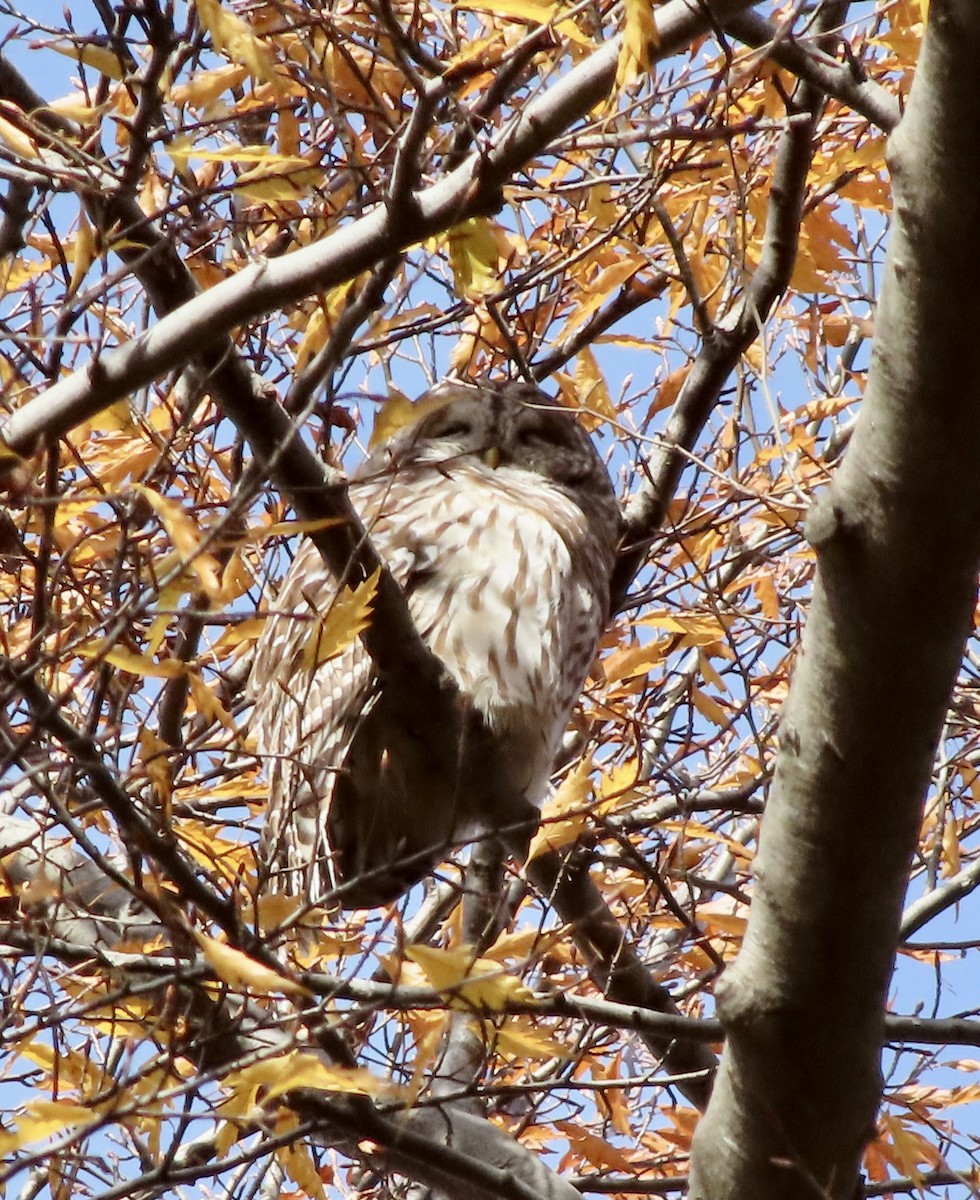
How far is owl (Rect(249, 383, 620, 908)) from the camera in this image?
12.7 ft

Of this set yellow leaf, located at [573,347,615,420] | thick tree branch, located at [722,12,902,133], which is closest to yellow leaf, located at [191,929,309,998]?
thick tree branch, located at [722,12,902,133]

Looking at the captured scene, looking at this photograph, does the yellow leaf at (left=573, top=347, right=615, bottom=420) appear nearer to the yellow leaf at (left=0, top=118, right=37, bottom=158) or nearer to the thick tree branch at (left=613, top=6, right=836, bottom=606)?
the thick tree branch at (left=613, top=6, right=836, bottom=606)

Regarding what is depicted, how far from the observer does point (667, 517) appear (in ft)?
16.3

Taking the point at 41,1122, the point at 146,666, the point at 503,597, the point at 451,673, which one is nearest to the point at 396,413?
the point at 146,666

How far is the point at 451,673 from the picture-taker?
12.0ft

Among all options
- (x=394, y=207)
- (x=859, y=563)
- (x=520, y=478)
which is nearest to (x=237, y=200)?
(x=520, y=478)

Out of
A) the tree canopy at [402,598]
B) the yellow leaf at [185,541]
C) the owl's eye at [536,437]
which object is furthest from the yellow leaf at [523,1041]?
the owl's eye at [536,437]

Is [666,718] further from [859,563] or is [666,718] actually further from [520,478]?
[859,563]

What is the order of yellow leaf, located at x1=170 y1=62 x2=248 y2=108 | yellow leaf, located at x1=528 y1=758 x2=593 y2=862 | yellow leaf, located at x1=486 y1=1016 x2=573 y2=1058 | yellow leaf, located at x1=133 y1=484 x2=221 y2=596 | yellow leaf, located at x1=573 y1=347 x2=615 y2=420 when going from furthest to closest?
yellow leaf, located at x1=573 y1=347 x2=615 y2=420, yellow leaf, located at x1=528 y1=758 x2=593 y2=862, yellow leaf, located at x1=170 y1=62 x2=248 y2=108, yellow leaf, located at x1=486 y1=1016 x2=573 y2=1058, yellow leaf, located at x1=133 y1=484 x2=221 y2=596

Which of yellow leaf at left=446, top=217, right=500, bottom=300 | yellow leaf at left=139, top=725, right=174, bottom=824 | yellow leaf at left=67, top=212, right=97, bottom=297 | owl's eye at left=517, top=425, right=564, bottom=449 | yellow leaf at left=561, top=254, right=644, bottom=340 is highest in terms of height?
owl's eye at left=517, top=425, right=564, bottom=449

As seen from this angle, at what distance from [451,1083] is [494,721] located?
36.4 inches

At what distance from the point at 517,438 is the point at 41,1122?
3504 mm

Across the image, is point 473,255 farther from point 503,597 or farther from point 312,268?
point 503,597

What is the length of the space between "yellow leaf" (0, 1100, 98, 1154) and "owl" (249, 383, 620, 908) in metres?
1.53
